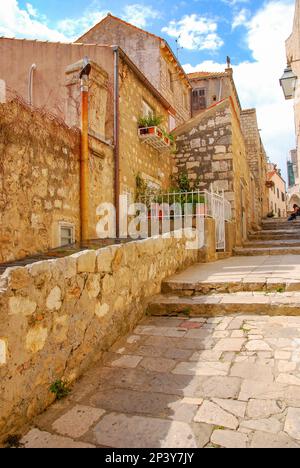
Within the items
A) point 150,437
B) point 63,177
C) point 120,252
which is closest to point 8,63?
point 63,177

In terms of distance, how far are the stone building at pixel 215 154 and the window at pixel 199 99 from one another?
1026cm

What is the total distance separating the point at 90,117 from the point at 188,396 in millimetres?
6274

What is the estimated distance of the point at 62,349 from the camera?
250cm

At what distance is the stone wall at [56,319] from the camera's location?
1997 millimetres

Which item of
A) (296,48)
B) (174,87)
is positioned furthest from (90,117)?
(174,87)

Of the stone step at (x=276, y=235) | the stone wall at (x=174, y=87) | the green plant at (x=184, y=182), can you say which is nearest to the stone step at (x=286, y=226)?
the stone step at (x=276, y=235)

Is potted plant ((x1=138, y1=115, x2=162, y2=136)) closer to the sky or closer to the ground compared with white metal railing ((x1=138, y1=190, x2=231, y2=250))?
closer to the sky

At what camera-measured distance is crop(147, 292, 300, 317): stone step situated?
3.89 metres

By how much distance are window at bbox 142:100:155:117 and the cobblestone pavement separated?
767 centimetres

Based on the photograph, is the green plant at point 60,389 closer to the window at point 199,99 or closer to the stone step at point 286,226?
the stone step at point 286,226

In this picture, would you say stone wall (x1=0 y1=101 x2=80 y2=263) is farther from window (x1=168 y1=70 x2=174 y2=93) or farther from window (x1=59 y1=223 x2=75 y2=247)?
window (x1=168 y1=70 x2=174 y2=93)

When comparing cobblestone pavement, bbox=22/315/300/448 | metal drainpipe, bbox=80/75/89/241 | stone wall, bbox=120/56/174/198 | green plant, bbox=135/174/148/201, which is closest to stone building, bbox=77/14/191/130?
stone wall, bbox=120/56/174/198

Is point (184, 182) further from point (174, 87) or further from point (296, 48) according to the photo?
point (174, 87)
